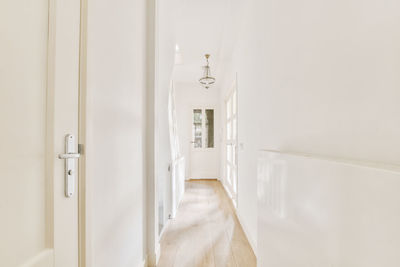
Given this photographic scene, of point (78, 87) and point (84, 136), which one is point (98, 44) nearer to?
point (78, 87)

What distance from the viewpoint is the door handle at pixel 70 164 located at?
751 millimetres

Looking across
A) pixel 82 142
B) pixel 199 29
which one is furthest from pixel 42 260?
pixel 199 29

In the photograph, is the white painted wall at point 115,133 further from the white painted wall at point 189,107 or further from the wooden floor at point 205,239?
the white painted wall at point 189,107

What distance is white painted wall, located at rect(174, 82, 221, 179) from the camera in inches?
239

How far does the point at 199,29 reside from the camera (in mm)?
3207

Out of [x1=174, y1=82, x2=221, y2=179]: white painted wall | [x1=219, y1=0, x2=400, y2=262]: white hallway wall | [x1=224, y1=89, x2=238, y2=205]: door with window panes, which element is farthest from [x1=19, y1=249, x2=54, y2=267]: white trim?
[x1=174, y1=82, x2=221, y2=179]: white painted wall

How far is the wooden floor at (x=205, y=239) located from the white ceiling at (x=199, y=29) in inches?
99.5

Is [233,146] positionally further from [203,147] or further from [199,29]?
[203,147]

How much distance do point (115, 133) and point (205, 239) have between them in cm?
164

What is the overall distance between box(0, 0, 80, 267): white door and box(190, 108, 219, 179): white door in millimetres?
5320

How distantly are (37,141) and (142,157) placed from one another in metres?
1.15

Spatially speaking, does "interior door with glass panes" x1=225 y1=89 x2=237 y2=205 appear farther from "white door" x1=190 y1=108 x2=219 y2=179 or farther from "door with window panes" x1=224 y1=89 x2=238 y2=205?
"white door" x1=190 y1=108 x2=219 y2=179

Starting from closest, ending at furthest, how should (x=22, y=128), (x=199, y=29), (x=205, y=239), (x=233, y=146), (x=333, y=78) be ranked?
(x=22, y=128)
(x=333, y=78)
(x=205, y=239)
(x=199, y=29)
(x=233, y=146)

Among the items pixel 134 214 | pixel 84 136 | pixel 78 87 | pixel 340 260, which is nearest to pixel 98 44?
pixel 78 87
